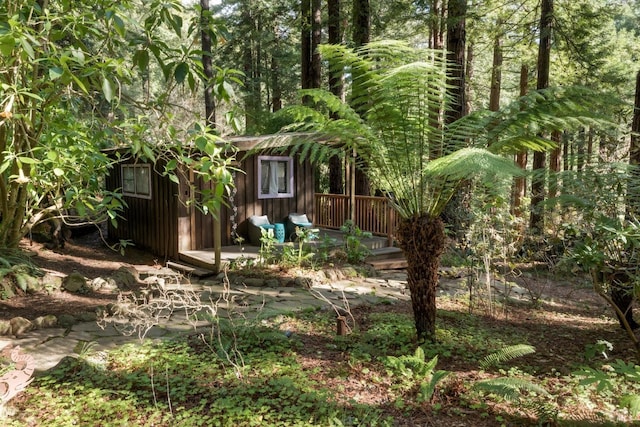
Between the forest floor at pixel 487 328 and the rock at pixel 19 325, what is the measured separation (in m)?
0.31

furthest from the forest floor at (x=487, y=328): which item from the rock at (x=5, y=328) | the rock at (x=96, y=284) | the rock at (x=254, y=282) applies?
the rock at (x=254, y=282)

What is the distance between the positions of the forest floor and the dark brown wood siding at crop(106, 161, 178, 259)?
1.50 metres

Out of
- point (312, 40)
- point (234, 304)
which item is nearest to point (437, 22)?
point (312, 40)

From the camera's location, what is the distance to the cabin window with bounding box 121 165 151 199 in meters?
9.43

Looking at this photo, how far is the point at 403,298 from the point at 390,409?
10.1 ft

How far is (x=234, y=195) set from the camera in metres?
8.75

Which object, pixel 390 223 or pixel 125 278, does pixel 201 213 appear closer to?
pixel 125 278

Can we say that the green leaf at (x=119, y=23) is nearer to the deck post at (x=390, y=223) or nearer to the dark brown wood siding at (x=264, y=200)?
the dark brown wood siding at (x=264, y=200)

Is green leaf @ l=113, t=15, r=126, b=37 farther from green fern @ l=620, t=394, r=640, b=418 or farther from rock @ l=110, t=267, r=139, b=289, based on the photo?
rock @ l=110, t=267, r=139, b=289

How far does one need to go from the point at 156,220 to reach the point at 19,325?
5094mm

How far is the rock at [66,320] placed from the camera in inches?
174

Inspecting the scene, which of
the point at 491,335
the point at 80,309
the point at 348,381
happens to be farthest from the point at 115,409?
the point at 491,335

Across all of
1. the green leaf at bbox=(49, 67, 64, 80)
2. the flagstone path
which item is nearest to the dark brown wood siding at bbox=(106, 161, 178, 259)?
the flagstone path

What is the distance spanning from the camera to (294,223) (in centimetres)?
917
